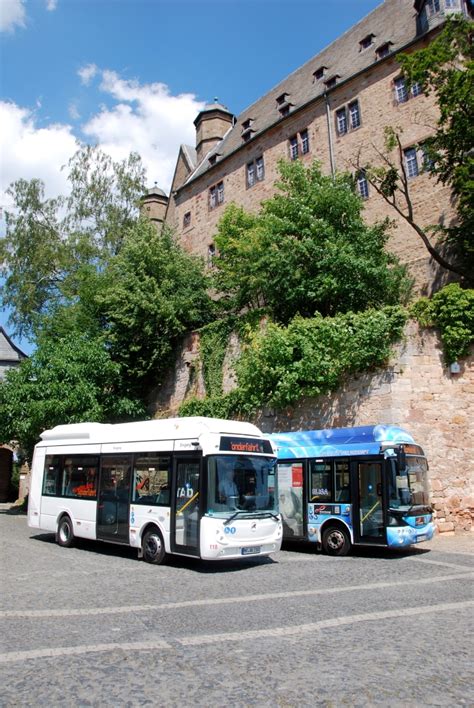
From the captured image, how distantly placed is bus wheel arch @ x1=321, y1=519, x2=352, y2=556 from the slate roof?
23039 millimetres

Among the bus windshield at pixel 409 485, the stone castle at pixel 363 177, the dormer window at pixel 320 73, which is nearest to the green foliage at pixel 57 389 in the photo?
the stone castle at pixel 363 177

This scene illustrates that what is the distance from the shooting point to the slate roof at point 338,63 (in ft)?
95.2

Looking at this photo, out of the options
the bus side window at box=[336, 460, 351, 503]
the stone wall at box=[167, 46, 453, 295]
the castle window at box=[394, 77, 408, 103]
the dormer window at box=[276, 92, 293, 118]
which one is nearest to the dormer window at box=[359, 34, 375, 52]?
the stone wall at box=[167, 46, 453, 295]

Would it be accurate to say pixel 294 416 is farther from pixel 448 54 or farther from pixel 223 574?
pixel 448 54

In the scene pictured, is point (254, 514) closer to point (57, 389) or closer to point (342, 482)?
point (342, 482)

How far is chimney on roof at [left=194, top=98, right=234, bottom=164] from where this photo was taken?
42656 mm

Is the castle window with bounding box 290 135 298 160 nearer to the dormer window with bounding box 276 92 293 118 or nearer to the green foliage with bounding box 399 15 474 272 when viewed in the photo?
the dormer window with bounding box 276 92 293 118

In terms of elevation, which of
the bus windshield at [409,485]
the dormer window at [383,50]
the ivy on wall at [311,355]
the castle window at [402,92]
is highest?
the dormer window at [383,50]

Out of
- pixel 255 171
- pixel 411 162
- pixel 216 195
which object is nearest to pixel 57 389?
pixel 411 162

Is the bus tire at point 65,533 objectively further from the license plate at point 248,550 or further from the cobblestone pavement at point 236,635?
the license plate at point 248,550

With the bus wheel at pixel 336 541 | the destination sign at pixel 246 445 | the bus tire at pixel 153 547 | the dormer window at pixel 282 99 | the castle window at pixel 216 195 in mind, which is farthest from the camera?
the castle window at pixel 216 195

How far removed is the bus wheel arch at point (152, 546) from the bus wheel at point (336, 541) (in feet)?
12.3

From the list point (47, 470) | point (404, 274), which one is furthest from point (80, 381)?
point (404, 274)

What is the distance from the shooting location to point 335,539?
12.5m
